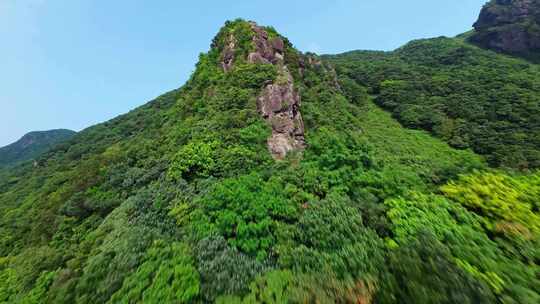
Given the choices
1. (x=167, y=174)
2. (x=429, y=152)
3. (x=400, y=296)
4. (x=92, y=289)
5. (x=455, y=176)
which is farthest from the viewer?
(x=429, y=152)

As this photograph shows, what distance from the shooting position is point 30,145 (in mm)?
143250

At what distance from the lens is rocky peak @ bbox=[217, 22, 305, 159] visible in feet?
92.9

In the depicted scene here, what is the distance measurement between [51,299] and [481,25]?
142m

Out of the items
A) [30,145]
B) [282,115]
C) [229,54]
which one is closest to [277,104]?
[282,115]

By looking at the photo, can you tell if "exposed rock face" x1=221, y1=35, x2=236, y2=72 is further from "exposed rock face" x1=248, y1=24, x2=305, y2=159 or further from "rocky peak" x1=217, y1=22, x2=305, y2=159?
"exposed rock face" x1=248, y1=24, x2=305, y2=159

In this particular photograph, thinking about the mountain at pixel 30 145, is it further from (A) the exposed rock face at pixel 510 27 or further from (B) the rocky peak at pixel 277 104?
(A) the exposed rock face at pixel 510 27

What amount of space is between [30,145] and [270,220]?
189 metres

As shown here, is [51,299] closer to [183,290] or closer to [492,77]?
[183,290]

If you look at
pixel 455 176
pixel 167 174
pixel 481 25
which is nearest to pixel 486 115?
pixel 455 176

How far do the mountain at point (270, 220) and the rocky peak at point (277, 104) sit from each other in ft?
0.69

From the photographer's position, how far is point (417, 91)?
5872cm

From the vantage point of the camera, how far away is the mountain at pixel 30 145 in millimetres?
121669

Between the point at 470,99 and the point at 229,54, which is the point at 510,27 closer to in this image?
the point at 470,99

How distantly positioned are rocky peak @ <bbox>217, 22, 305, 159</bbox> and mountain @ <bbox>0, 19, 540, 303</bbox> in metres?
0.21
